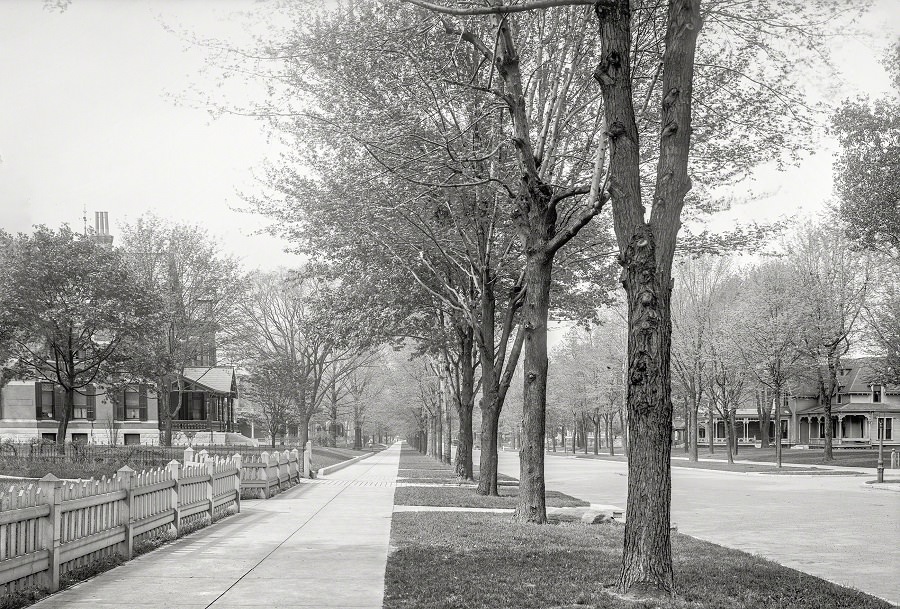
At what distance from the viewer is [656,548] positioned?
27.2 feet

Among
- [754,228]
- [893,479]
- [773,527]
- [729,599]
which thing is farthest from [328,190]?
[893,479]

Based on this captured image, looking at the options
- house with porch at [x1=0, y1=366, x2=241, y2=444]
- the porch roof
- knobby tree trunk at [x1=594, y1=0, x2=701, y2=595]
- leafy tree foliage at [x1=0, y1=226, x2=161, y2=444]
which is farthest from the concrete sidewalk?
the porch roof

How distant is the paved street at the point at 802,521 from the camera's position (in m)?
11.3

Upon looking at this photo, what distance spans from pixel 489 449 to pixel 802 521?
7665mm

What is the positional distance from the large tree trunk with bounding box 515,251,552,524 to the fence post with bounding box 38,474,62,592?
811 centimetres

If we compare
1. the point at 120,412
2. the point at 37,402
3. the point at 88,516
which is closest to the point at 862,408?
the point at 120,412

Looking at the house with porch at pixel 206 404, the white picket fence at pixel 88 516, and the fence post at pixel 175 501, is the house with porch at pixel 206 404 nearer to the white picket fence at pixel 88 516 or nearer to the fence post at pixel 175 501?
the white picket fence at pixel 88 516

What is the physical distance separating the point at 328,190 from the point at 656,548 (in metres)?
16.3

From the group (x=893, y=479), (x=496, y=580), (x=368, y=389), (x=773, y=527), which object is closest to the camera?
(x=496, y=580)

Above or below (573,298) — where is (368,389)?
below

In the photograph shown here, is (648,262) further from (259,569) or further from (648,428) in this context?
(259,569)

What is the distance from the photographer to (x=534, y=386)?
15180 mm

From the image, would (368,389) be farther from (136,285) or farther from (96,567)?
(96,567)

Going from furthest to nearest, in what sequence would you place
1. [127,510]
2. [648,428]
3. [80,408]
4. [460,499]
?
1. [80,408]
2. [460,499]
3. [127,510]
4. [648,428]
